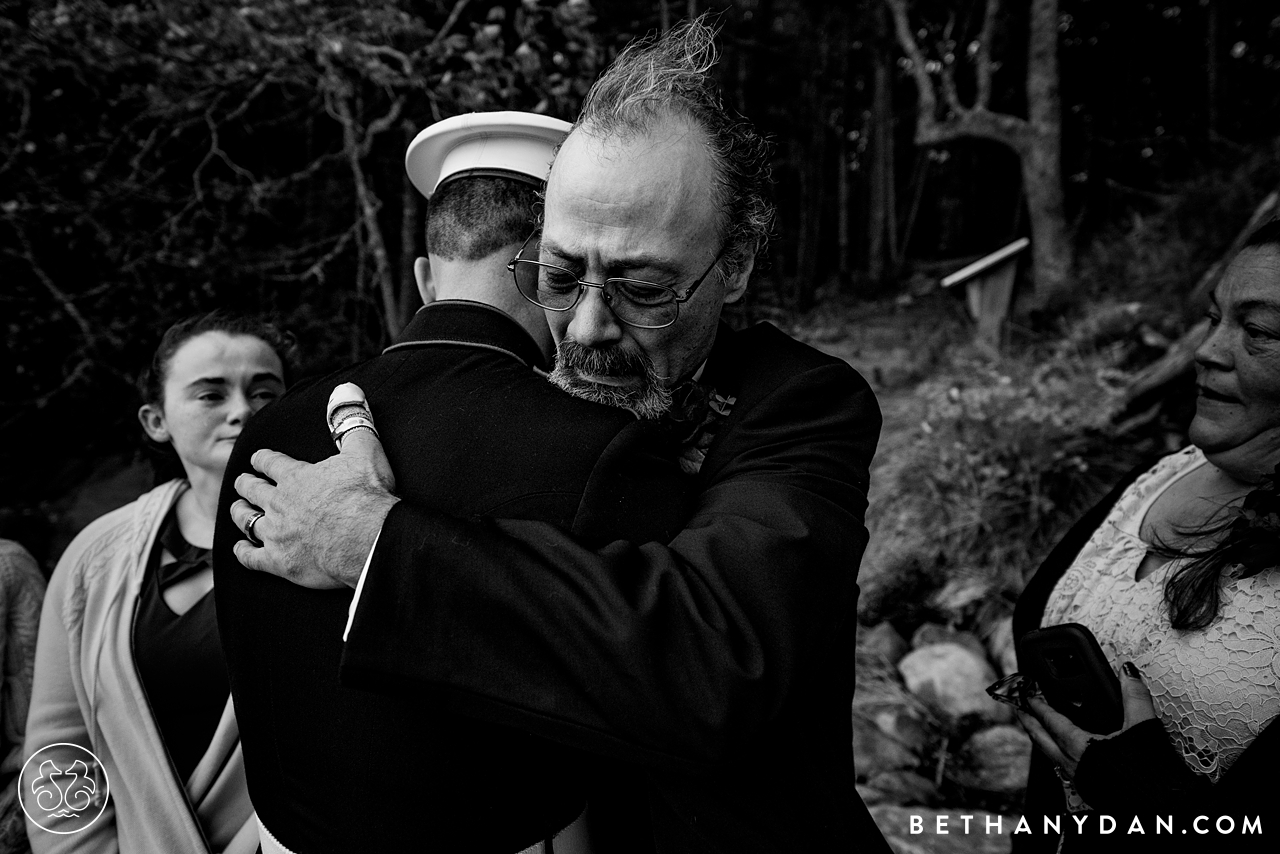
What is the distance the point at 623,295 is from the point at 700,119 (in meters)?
0.35

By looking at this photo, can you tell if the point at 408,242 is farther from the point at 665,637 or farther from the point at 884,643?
the point at 665,637

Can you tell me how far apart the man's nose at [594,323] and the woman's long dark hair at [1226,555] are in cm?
133

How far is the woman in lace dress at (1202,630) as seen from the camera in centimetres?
161

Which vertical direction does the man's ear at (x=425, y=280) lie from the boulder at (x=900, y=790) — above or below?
above

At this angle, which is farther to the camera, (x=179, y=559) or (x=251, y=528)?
(x=179, y=559)

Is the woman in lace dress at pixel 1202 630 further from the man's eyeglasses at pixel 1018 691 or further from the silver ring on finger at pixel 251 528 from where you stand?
the silver ring on finger at pixel 251 528

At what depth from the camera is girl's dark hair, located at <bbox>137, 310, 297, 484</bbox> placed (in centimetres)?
221

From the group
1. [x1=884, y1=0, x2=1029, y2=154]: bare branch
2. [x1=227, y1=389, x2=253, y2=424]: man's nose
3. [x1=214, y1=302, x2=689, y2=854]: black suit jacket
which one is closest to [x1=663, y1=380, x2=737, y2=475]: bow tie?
[x1=214, y1=302, x2=689, y2=854]: black suit jacket

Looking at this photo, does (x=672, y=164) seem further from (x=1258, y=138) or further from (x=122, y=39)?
(x=1258, y=138)

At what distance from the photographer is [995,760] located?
3.78m

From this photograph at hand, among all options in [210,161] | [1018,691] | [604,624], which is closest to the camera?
[604,624]

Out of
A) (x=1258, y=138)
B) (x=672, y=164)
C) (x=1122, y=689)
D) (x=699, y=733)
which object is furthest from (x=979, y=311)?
(x=699, y=733)

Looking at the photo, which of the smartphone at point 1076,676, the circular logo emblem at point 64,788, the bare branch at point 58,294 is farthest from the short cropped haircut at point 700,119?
the bare branch at point 58,294

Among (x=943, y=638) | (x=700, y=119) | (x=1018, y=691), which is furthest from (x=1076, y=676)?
(x=943, y=638)
